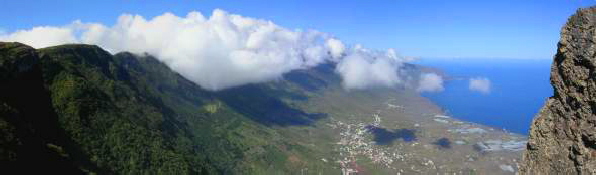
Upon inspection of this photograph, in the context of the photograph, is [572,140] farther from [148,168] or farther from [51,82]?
[148,168]

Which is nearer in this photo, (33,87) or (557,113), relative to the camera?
(557,113)

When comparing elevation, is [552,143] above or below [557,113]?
below

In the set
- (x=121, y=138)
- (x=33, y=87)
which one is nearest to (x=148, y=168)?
(x=121, y=138)

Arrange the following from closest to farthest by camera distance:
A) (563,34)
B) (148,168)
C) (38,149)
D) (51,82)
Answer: (563,34)
(38,149)
(51,82)
(148,168)

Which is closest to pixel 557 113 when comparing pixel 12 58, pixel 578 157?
pixel 578 157

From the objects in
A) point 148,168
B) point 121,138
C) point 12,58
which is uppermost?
point 12,58

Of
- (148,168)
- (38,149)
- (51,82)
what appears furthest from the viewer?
(148,168)
